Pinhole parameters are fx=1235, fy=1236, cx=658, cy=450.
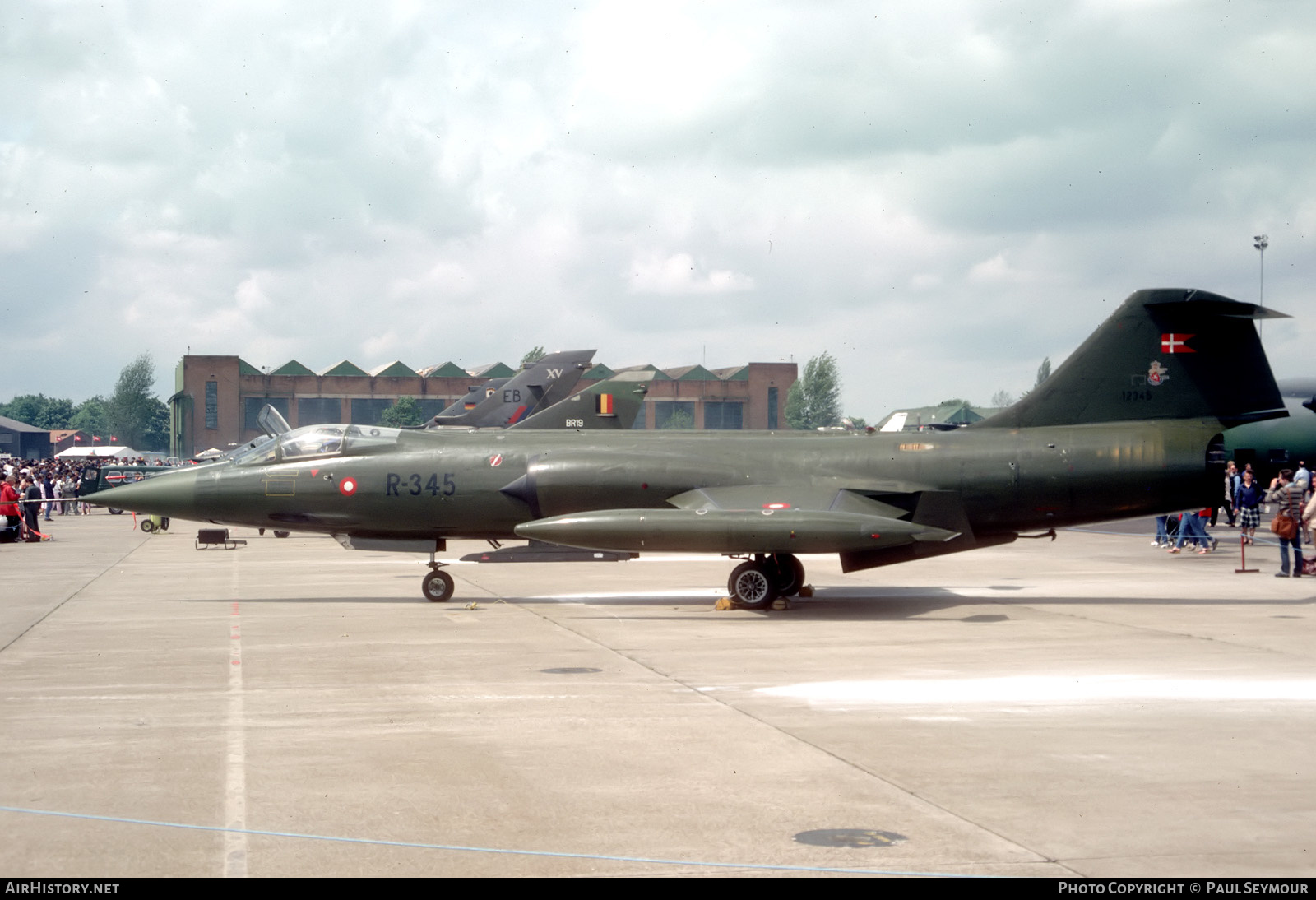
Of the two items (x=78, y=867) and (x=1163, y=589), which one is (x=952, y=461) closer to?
(x=1163, y=589)

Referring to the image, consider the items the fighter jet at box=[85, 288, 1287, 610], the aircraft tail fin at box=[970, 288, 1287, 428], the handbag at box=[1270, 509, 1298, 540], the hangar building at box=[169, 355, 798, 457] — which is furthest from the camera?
the hangar building at box=[169, 355, 798, 457]

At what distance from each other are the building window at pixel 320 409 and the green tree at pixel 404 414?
410 centimetres

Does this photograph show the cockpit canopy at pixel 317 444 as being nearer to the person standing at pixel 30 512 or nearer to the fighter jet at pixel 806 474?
the fighter jet at pixel 806 474

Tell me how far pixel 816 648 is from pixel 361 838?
8016 millimetres

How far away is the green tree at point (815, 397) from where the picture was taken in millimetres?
126750

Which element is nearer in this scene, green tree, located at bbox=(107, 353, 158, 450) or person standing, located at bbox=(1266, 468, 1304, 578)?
person standing, located at bbox=(1266, 468, 1304, 578)

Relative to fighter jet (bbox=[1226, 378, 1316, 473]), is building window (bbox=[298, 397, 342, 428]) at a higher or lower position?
higher

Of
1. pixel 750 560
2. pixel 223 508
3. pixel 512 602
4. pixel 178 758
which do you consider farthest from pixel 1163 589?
pixel 178 758

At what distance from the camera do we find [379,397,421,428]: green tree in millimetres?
109125

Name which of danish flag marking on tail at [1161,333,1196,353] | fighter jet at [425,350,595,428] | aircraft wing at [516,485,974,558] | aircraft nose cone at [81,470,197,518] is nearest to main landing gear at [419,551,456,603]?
aircraft wing at [516,485,974,558]

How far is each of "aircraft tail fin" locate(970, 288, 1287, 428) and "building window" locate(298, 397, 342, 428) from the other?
337 ft

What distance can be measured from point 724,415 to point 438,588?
10163 centimetres

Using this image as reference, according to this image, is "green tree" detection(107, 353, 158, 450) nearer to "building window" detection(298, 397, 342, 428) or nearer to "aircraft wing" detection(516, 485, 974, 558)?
"building window" detection(298, 397, 342, 428)

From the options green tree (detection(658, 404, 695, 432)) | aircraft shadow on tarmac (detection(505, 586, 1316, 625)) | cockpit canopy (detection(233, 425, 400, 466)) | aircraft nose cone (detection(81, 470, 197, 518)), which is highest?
green tree (detection(658, 404, 695, 432))
